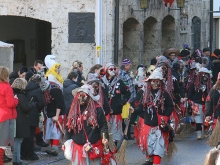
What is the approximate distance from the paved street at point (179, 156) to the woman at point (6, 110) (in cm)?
101

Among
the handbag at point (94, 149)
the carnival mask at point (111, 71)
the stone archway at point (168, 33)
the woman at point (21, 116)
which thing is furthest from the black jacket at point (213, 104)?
the stone archway at point (168, 33)

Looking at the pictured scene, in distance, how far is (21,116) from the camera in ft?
44.5

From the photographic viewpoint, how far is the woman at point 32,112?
549 inches

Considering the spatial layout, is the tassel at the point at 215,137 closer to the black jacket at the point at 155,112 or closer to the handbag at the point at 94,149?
the black jacket at the point at 155,112

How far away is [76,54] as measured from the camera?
20.6 m

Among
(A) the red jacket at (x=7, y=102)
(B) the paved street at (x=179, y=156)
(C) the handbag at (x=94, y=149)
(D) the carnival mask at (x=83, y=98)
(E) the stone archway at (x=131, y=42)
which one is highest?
(E) the stone archway at (x=131, y=42)

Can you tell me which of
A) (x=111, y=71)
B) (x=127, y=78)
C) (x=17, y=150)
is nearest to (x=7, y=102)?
(x=17, y=150)

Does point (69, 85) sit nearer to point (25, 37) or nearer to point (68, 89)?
point (68, 89)

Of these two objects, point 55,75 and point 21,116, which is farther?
point 55,75

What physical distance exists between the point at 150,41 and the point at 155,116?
11596 millimetres

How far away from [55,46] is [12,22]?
3.54 m

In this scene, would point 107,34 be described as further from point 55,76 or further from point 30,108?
point 30,108

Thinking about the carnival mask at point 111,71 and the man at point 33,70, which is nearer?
the man at point 33,70

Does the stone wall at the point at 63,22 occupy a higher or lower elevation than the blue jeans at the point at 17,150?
higher
